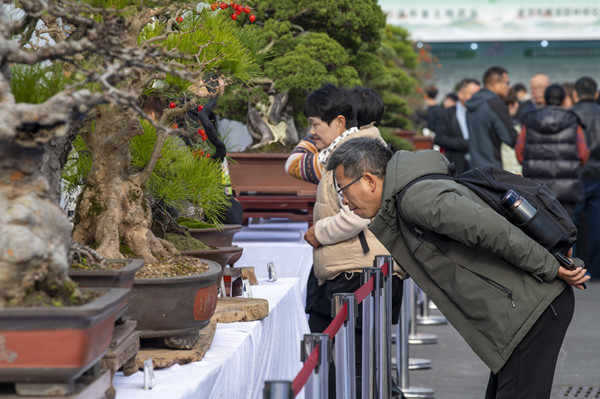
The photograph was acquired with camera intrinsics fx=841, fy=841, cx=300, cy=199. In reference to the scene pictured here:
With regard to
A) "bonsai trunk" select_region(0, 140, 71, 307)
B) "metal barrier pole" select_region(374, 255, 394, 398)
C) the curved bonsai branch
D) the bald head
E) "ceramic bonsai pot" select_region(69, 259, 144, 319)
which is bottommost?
"metal barrier pole" select_region(374, 255, 394, 398)

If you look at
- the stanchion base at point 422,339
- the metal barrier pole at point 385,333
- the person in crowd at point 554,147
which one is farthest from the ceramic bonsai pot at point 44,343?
the person in crowd at point 554,147

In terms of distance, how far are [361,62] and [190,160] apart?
3.70 meters

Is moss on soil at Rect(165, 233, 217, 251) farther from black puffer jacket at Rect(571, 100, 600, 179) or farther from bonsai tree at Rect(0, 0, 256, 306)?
black puffer jacket at Rect(571, 100, 600, 179)

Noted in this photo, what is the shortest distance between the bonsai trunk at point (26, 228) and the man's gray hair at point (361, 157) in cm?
127

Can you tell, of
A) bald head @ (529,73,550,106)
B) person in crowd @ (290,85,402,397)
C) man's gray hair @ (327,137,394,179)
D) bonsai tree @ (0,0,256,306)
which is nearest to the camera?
bonsai tree @ (0,0,256,306)

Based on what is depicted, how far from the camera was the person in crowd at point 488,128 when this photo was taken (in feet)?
21.5

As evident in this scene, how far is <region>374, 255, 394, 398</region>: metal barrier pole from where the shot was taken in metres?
2.71

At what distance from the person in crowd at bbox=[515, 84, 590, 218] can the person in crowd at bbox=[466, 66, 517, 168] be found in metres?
A: 0.16

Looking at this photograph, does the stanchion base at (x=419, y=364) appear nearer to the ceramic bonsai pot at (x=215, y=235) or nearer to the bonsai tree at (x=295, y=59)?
the bonsai tree at (x=295, y=59)

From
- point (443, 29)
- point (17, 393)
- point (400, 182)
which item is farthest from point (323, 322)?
point (443, 29)

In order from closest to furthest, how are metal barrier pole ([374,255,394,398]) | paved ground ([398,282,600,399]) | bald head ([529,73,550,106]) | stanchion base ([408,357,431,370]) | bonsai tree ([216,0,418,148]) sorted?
metal barrier pole ([374,255,394,398])
paved ground ([398,282,600,399])
stanchion base ([408,357,431,370])
bonsai tree ([216,0,418,148])
bald head ([529,73,550,106])

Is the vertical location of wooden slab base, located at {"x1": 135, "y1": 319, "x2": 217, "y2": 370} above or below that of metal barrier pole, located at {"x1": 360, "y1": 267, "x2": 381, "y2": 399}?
above

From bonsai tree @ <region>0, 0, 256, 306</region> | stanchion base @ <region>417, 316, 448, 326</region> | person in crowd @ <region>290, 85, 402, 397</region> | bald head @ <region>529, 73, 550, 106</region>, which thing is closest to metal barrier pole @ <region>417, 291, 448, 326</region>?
Result: stanchion base @ <region>417, 316, 448, 326</region>

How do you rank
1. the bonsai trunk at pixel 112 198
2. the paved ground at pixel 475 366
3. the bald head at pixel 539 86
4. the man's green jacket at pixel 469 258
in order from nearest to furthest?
the bonsai trunk at pixel 112 198 < the man's green jacket at pixel 469 258 < the paved ground at pixel 475 366 < the bald head at pixel 539 86
